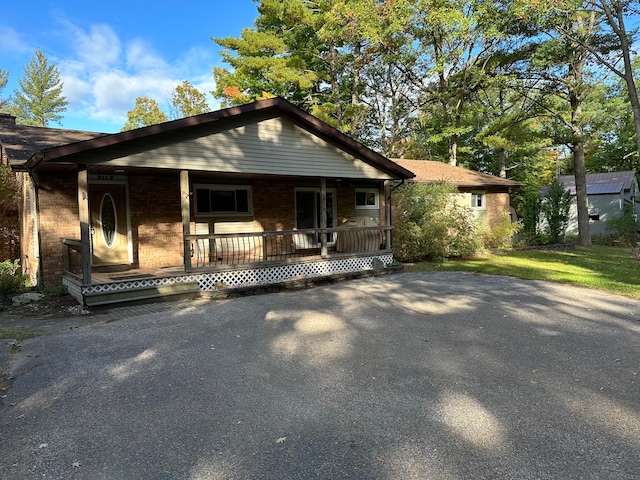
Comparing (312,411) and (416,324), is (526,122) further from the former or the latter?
(312,411)

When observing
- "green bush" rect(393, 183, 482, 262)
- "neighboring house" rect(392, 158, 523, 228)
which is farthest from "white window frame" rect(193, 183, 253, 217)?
"neighboring house" rect(392, 158, 523, 228)

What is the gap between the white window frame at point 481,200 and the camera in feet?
67.3

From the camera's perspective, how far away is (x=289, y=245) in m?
13.5

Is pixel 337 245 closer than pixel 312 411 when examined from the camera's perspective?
No

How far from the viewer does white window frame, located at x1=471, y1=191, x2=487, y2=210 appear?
20.5 meters

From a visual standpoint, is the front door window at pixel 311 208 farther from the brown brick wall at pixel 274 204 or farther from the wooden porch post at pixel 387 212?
the wooden porch post at pixel 387 212

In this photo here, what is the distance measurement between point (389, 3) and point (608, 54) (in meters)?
11.2

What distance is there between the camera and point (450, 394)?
3939 millimetres

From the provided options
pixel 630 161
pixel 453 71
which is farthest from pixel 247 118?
pixel 630 161

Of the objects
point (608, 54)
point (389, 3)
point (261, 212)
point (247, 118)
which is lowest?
point (261, 212)

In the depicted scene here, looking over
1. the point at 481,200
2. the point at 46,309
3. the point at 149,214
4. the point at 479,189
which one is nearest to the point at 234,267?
the point at 149,214

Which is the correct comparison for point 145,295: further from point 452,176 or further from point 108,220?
point 452,176

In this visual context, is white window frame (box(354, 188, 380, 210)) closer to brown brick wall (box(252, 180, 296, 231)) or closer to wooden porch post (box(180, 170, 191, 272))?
brown brick wall (box(252, 180, 296, 231))

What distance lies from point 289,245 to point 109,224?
547 cm
